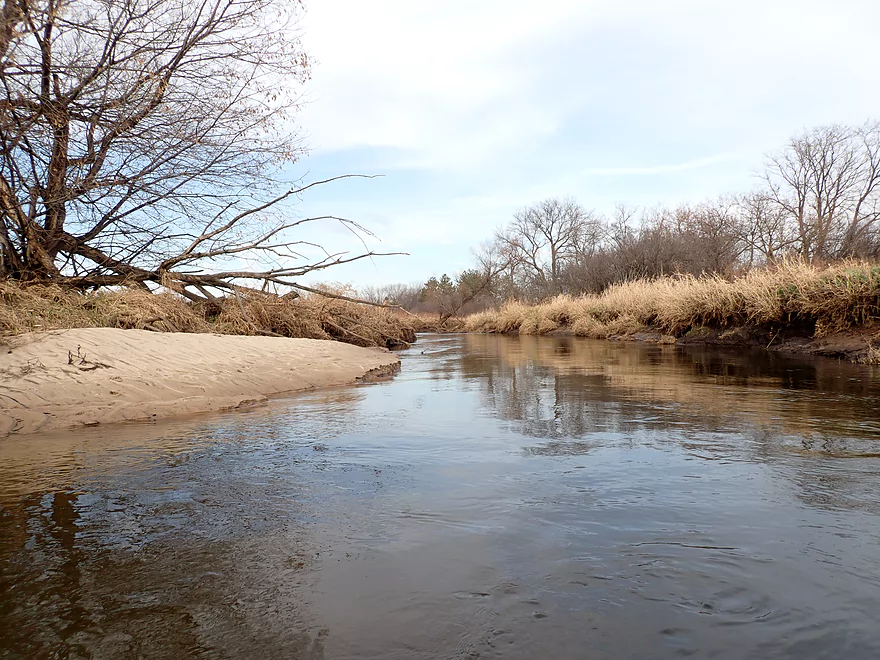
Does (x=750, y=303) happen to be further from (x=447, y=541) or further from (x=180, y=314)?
(x=447, y=541)

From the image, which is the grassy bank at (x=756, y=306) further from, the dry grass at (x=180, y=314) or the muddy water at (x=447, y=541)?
the dry grass at (x=180, y=314)

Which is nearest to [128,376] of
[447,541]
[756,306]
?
[447,541]

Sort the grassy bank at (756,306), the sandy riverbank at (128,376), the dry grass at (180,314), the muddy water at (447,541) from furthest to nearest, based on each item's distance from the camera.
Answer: the grassy bank at (756,306)
the dry grass at (180,314)
the sandy riverbank at (128,376)
the muddy water at (447,541)

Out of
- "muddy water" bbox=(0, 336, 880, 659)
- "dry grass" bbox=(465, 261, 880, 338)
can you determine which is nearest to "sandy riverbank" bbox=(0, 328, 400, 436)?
"muddy water" bbox=(0, 336, 880, 659)

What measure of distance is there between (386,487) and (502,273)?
125ft

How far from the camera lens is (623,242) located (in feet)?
94.4

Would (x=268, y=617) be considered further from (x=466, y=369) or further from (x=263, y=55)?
(x=263, y=55)

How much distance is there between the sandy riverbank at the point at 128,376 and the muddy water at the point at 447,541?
1.82 feet

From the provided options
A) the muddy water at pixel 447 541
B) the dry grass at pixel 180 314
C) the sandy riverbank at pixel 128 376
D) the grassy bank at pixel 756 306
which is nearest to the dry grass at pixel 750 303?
the grassy bank at pixel 756 306

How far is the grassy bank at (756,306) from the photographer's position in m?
8.50

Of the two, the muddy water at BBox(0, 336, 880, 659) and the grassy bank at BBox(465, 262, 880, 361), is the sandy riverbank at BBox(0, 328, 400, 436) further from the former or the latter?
the grassy bank at BBox(465, 262, 880, 361)

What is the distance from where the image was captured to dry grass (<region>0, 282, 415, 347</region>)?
225 inches

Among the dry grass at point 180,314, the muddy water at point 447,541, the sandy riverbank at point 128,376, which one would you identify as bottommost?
the muddy water at point 447,541

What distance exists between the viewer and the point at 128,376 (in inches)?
183
